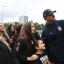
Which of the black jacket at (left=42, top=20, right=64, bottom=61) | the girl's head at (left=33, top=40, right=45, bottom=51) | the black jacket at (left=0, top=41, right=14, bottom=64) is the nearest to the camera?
the black jacket at (left=0, top=41, right=14, bottom=64)

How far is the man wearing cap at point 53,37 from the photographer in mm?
6879

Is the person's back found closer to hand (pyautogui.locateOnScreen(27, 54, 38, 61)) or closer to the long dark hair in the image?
hand (pyautogui.locateOnScreen(27, 54, 38, 61))

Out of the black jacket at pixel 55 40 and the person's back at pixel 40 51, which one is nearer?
the person's back at pixel 40 51

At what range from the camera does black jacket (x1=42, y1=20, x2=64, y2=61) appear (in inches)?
271

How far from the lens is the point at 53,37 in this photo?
696 centimetres

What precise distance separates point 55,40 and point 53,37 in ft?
0.29

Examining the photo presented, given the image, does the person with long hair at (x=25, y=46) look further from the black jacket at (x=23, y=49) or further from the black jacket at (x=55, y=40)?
the black jacket at (x=55, y=40)

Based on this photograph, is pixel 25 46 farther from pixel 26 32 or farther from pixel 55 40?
pixel 55 40

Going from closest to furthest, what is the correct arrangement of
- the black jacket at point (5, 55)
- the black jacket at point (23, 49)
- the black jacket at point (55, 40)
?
1. the black jacket at point (5, 55)
2. the black jacket at point (23, 49)
3. the black jacket at point (55, 40)

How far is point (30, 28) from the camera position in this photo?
634cm

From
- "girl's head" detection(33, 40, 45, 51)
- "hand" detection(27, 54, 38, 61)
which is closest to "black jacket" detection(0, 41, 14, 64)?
"hand" detection(27, 54, 38, 61)

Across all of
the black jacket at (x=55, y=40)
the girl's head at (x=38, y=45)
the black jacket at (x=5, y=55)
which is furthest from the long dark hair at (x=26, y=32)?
the black jacket at (x=5, y=55)

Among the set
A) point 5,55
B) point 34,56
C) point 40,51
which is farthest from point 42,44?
point 5,55

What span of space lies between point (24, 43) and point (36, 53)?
546 millimetres
